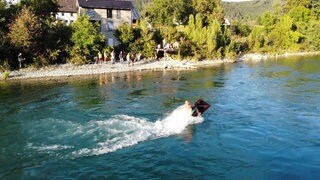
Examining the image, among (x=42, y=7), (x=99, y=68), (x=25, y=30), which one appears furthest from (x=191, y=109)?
(x=42, y=7)

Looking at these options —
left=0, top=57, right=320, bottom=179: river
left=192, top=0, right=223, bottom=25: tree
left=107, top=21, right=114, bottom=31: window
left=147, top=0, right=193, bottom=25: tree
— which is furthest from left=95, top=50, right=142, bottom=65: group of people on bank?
left=192, top=0, right=223, bottom=25: tree

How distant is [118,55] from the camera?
210 ft

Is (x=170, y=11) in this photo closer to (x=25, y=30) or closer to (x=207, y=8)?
(x=207, y=8)

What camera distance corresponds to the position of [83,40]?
190 ft

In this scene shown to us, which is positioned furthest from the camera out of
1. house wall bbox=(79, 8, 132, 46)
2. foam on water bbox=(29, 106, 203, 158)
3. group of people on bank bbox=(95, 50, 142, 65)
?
house wall bbox=(79, 8, 132, 46)

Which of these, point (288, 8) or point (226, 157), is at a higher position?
point (288, 8)

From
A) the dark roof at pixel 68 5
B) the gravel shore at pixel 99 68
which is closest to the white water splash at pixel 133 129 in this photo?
the gravel shore at pixel 99 68

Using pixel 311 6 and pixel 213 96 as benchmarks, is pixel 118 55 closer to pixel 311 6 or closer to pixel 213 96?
pixel 213 96

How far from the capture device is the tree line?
53250 millimetres

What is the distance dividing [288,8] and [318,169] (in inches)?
3790

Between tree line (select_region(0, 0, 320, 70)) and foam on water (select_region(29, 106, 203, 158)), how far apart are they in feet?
98.9

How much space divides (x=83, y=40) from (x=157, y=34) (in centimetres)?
1489

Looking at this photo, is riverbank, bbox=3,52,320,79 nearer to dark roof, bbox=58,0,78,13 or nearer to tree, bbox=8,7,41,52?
tree, bbox=8,7,41,52

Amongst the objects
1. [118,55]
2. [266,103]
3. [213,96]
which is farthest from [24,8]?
[266,103]
